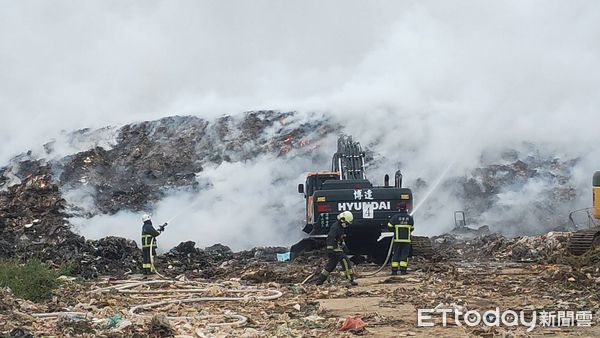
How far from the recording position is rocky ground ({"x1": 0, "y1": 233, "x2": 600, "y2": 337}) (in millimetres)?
8273

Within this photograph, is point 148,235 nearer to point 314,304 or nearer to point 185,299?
point 185,299

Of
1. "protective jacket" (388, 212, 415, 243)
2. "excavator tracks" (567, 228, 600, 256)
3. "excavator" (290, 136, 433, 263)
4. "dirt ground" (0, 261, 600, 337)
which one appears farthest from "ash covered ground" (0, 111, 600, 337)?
"protective jacket" (388, 212, 415, 243)

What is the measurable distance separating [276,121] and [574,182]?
14337 mm

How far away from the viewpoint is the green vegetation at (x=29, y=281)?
1158cm

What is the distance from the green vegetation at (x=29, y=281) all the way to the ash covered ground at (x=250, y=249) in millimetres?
270

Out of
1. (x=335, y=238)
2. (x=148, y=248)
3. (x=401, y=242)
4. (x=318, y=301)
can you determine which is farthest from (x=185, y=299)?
(x=148, y=248)

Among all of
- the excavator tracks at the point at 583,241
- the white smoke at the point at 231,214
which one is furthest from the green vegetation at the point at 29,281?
the white smoke at the point at 231,214

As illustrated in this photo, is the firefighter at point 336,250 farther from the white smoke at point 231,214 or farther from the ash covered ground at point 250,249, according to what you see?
the white smoke at point 231,214

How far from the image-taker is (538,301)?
10.1 meters

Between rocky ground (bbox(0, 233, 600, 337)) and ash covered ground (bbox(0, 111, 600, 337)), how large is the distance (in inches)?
1.4

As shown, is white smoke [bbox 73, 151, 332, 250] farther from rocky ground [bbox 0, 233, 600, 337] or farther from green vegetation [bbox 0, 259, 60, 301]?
green vegetation [bbox 0, 259, 60, 301]

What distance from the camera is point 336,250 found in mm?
13484

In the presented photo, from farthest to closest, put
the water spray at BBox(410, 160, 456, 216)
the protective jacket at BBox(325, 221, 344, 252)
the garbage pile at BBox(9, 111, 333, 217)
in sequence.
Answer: the garbage pile at BBox(9, 111, 333, 217) → the water spray at BBox(410, 160, 456, 216) → the protective jacket at BBox(325, 221, 344, 252)

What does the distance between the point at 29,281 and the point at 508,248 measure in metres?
12.5
